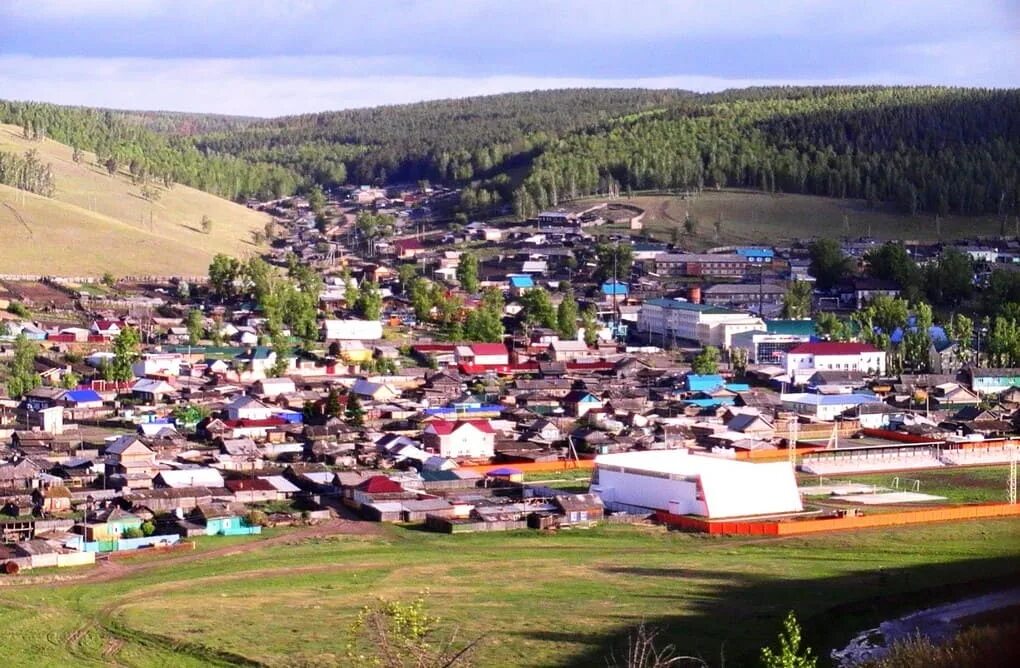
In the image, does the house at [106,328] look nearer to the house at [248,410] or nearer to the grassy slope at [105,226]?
the grassy slope at [105,226]

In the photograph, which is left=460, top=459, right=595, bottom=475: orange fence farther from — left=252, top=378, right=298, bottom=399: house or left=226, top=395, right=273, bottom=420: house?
left=252, top=378, right=298, bottom=399: house

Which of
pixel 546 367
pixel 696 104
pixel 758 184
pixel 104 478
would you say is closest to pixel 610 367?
pixel 546 367

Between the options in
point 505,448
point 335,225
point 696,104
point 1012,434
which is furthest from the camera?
point 696,104

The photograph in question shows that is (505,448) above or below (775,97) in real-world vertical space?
below

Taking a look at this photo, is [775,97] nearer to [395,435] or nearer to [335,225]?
[335,225]

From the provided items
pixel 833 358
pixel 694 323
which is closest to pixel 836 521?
pixel 833 358

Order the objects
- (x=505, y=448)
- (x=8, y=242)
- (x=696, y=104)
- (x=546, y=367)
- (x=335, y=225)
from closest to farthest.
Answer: (x=505, y=448), (x=546, y=367), (x=8, y=242), (x=335, y=225), (x=696, y=104)

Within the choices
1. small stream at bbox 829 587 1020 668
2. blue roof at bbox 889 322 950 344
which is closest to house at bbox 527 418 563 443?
small stream at bbox 829 587 1020 668
